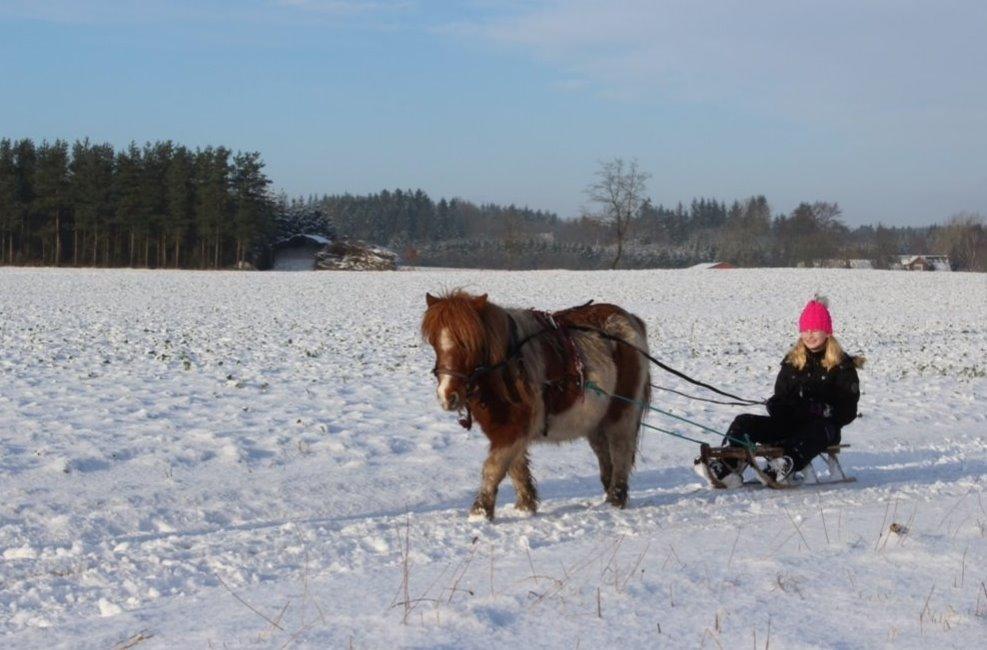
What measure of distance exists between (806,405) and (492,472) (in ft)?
10.3

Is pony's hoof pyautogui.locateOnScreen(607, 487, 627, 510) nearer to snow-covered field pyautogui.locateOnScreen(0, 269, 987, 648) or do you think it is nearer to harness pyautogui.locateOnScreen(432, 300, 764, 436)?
snow-covered field pyautogui.locateOnScreen(0, 269, 987, 648)

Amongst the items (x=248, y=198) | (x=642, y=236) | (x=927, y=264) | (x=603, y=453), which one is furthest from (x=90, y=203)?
(x=642, y=236)

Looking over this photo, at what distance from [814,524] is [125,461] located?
20.0 ft

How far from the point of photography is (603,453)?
773cm

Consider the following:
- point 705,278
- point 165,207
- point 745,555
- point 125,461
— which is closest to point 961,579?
point 745,555

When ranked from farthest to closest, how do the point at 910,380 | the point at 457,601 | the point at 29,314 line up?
the point at 29,314 < the point at 910,380 < the point at 457,601

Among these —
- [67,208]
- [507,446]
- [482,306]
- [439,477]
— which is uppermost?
[67,208]

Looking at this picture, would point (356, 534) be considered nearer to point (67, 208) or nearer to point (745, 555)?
point (745, 555)

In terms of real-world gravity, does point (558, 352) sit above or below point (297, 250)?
below

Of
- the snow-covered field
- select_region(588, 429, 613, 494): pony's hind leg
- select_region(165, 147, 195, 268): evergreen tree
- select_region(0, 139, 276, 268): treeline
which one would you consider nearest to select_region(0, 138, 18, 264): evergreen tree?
select_region(0, 139, 276, 268): treeline

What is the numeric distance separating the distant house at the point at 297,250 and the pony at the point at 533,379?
67.9m

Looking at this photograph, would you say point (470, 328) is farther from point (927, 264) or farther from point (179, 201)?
Answer: point (927, 264)

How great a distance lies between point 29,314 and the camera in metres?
25.8

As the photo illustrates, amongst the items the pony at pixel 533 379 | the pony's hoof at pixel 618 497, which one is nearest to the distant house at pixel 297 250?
the pony at pixel 533 379
